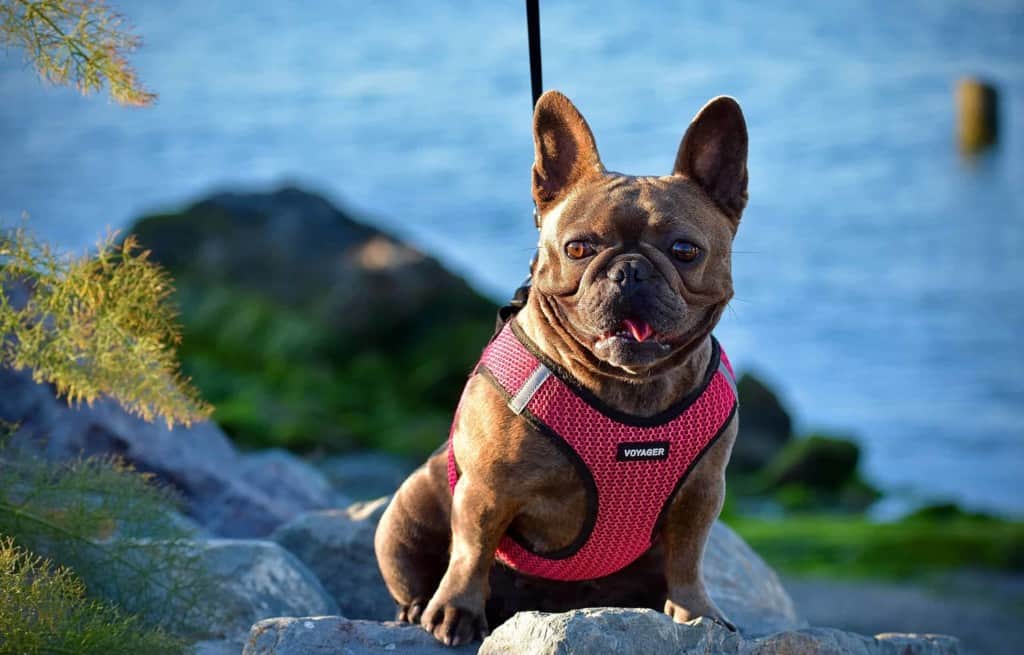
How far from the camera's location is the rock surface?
4684 mm

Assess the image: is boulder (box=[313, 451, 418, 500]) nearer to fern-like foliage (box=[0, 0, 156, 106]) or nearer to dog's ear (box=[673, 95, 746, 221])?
fern-like foliage (box=[0, 0, 156, 106])

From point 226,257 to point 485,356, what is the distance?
11652 millimetres

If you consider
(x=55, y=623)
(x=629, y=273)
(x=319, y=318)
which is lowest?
(x=319, y=318)

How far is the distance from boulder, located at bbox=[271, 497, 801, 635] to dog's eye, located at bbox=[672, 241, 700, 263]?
98.7 inches

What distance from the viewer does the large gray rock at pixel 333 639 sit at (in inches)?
200

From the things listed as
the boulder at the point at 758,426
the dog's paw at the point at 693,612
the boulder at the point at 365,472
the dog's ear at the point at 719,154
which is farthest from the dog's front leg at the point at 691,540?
the boulder at the point at 758,426

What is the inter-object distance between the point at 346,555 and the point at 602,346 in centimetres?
287

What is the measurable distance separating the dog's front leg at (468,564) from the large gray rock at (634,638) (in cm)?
41

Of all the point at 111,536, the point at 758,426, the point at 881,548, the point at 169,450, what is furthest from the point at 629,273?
the point at 758,426

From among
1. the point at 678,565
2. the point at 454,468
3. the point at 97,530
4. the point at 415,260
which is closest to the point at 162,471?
the point at 97,530

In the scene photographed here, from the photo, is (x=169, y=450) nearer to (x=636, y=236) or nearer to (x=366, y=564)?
(x=366, y=564)

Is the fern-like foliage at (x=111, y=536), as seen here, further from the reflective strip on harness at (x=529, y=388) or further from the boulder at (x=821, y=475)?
the boulder at (x=821, y=475)

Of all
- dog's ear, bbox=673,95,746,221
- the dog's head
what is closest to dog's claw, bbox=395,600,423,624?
the dog's head

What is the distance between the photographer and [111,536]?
248 inches
